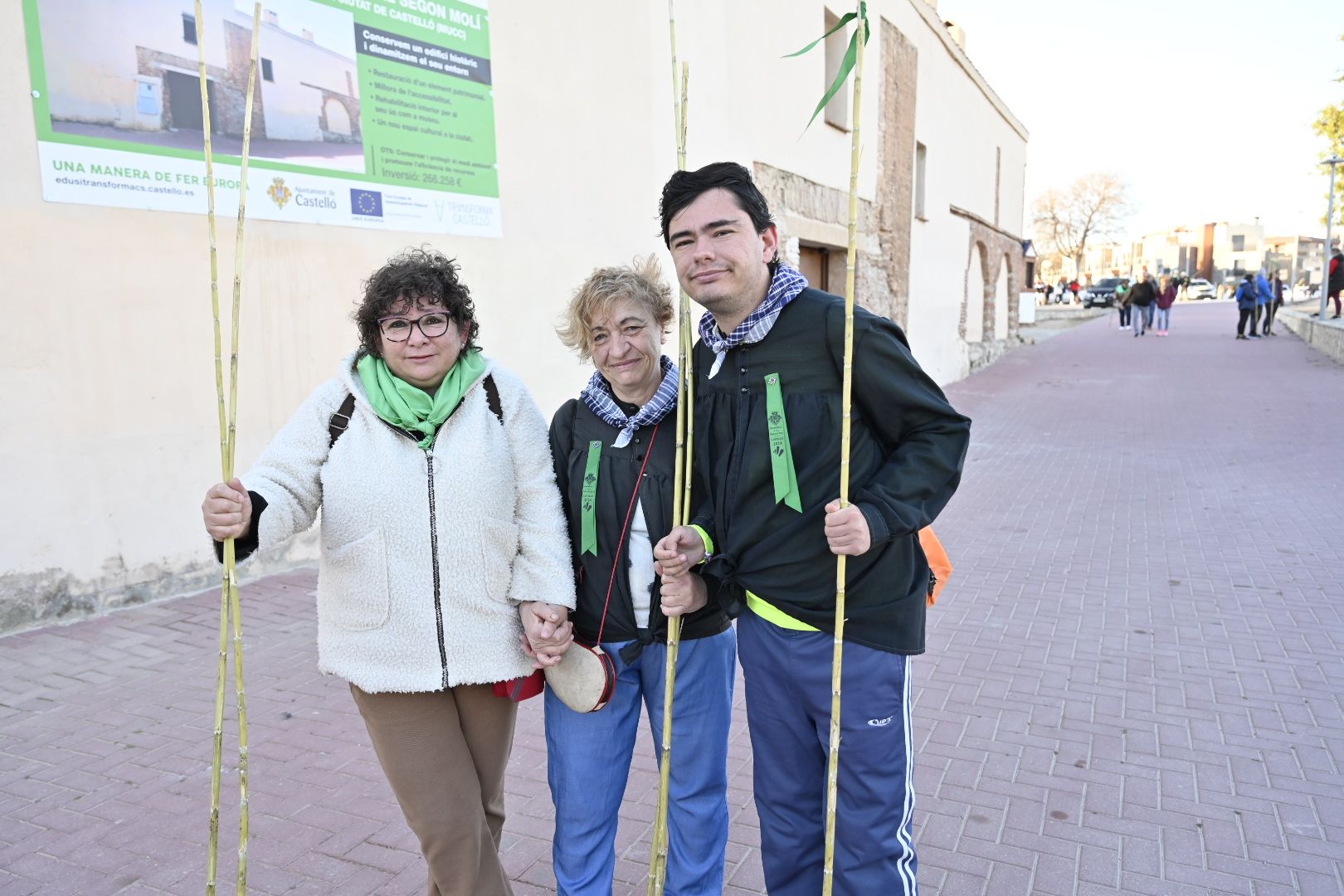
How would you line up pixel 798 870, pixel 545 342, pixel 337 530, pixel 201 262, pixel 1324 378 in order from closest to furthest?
pixel 337 530 < pixel 798 870 < pixel 201 262 < pixel 545 342 < pixel 1324 378

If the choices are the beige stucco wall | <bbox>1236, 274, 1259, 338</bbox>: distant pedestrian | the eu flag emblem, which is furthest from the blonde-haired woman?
<bbox>1236, 274, 1259, 338</bbox>: distant pedestrian

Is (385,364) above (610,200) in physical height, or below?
below

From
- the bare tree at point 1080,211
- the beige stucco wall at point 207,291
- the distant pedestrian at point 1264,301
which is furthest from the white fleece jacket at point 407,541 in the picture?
the bare tree at point 1080,211

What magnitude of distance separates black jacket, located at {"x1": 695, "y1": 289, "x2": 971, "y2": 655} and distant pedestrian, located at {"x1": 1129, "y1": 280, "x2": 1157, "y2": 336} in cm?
2774

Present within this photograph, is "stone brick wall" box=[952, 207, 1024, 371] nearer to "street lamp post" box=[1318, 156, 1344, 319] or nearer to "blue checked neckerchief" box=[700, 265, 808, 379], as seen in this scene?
"street lamp post" box=[1318, 156, 1344, 319]

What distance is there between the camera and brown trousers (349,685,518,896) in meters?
2.08

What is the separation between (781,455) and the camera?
1.92m

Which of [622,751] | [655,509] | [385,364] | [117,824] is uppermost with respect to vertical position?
[385,364]

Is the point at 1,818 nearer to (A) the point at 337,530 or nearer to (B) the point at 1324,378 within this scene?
(A) the point at 337,530

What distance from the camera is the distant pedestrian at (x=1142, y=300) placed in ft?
86.8

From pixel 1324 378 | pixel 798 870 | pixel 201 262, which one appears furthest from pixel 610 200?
pixel 1324 378

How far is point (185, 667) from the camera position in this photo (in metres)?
4.38

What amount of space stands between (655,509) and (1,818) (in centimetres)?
265

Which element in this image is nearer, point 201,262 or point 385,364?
point 385,364
